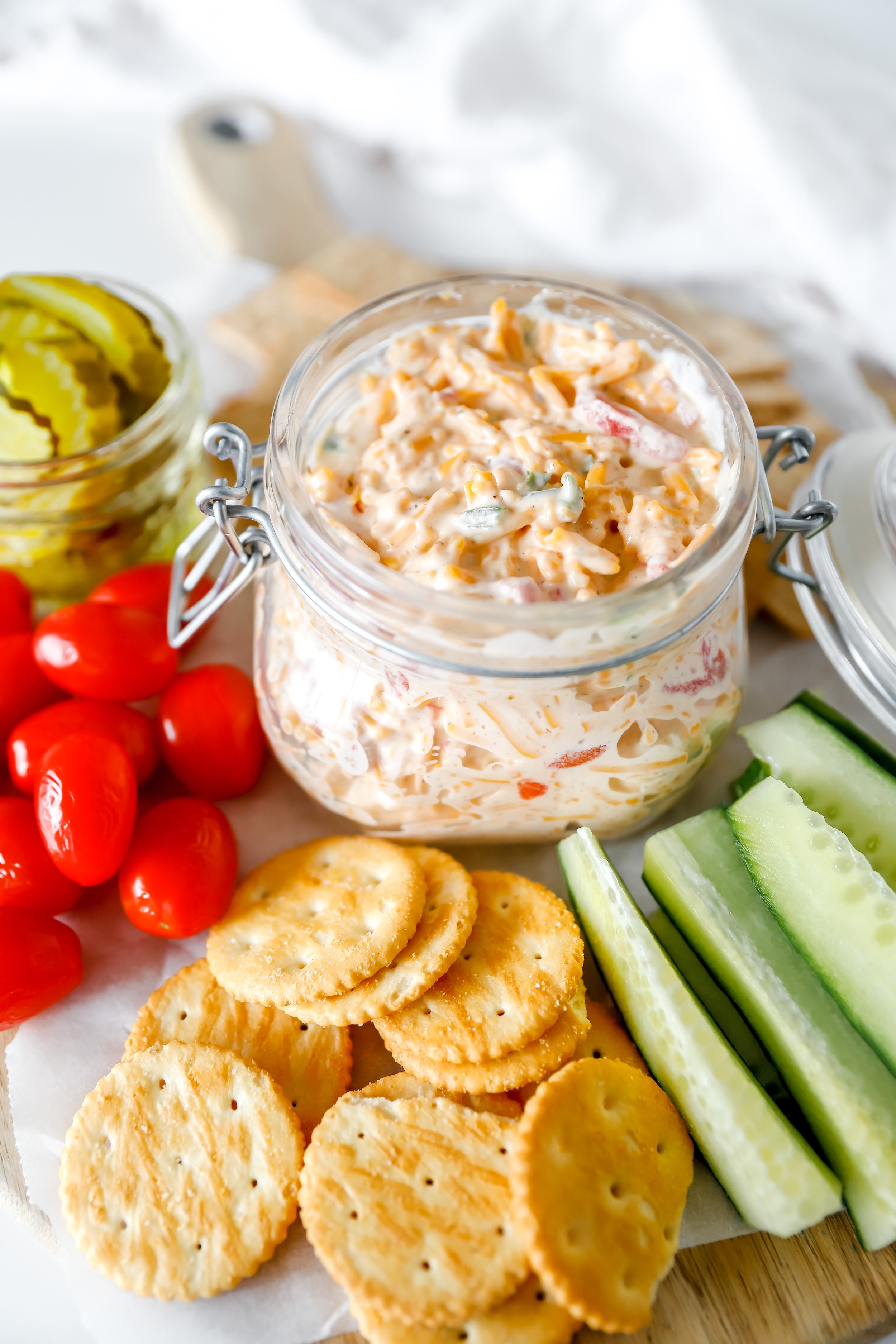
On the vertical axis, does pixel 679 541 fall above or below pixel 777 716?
above

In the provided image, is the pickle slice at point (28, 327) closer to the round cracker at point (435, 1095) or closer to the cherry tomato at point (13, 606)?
the cherry tomato at point (13, 606)

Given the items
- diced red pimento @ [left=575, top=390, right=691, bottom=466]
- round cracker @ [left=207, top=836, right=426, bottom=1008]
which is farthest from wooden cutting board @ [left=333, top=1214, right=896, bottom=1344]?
diced red pimento @ [left=575, top=390, right=691, bottom=466]

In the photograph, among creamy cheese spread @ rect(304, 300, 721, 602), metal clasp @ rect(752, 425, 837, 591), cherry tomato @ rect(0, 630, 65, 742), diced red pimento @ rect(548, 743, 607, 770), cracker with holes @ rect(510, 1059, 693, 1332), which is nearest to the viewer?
cracker with holes @ rect(510, 1059, 693, 1332)

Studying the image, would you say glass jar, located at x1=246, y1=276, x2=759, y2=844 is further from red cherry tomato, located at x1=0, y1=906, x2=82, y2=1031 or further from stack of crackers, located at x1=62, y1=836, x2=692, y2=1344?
red cherry tomato, located at x1=0, y1=906, x2=82, y2=1031

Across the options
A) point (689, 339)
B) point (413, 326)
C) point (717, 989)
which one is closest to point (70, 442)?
point (413, 326)

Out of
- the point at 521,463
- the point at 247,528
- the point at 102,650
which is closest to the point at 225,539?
the point at 247,528

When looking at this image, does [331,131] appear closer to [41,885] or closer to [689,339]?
[689,339]

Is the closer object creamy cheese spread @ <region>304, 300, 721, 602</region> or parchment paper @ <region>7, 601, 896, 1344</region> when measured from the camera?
parchment paper @ <region>7, 601, 896, 1344</region>

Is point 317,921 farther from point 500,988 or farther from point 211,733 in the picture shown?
point 211,733
